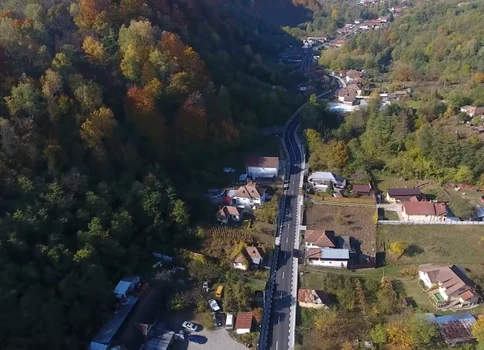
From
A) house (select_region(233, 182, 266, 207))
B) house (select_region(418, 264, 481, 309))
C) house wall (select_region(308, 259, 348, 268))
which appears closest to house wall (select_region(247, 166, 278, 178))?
house (select_region(233, 182, 266, 207))

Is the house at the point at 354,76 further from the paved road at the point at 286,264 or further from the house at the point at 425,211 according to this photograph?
the house at the point at 425,211

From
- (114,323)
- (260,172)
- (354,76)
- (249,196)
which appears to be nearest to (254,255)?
(249,196)

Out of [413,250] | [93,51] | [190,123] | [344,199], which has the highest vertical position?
[93,51]

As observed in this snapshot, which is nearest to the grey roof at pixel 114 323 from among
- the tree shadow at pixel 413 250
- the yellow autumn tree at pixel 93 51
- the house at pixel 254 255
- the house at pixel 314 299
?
the house at pixel 254 255

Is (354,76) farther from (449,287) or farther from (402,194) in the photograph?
(449,287)

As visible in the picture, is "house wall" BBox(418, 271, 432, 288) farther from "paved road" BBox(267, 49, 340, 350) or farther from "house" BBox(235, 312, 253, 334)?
"house" BBox(235, 312, 253, 334)

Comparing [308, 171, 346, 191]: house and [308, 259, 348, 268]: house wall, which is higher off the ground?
[308, 171, 346, 191]: house

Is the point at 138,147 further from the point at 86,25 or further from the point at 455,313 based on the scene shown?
the point at 455,313
